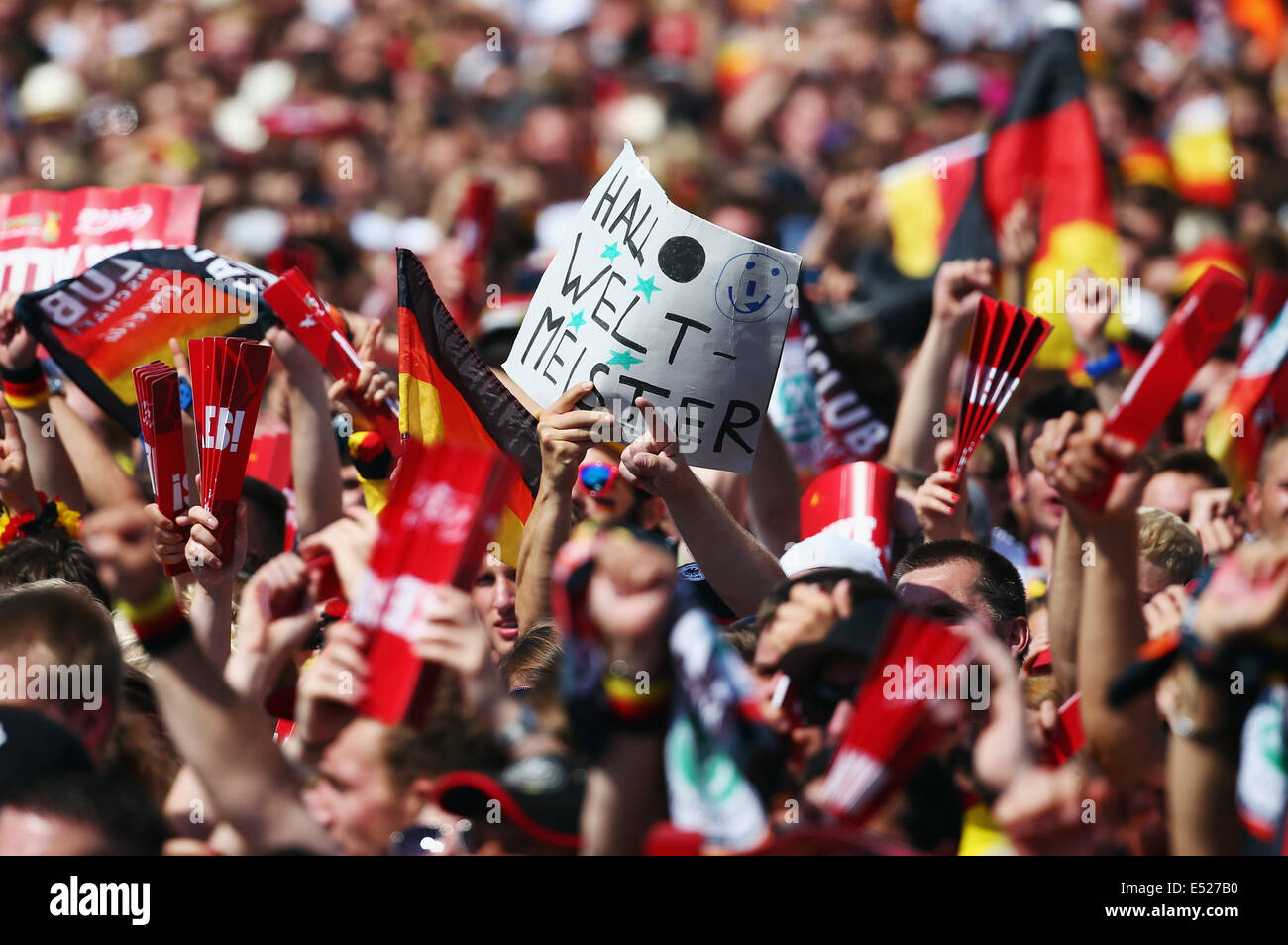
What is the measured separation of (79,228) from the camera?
19.4 feet

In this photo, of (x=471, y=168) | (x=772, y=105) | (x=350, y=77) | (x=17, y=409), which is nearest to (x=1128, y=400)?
(x=17, y=409)

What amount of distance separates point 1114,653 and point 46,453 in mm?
3450

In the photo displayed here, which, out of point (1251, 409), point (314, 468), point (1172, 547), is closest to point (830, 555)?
point (1172, 547)

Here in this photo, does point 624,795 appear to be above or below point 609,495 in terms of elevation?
below

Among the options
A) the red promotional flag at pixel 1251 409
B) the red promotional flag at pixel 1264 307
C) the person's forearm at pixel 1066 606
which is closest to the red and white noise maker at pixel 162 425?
the person's forearm at pixel 1066 606

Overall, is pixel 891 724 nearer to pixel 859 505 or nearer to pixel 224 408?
pixel 224 408

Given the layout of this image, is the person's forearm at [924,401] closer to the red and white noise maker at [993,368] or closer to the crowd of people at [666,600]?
the crowd of people at [666,600]

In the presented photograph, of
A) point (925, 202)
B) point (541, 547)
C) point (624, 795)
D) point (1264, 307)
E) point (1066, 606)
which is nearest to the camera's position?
point (624, 795)

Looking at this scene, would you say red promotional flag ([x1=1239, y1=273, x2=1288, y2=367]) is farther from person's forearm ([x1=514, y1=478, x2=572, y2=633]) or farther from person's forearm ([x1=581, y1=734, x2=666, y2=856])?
person's forearm ([x1=581, y1=734, x2=666, y2=856])

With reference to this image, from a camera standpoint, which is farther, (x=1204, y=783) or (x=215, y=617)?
(x=215, y=617)

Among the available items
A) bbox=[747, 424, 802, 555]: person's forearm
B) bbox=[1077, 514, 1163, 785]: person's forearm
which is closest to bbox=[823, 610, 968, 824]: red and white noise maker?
bbox=[1077, 514, 1163, 785]: person's forearm

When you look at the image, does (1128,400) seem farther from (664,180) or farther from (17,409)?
(664,180)

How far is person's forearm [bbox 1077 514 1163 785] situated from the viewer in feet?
10.3

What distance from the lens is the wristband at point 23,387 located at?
523 centimetres
